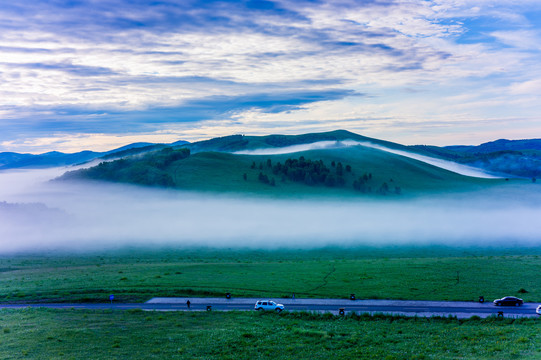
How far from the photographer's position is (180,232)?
17912 cm

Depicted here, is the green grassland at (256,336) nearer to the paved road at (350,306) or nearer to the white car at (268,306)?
the white car at (268,306)

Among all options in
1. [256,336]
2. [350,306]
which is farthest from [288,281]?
[256,336]

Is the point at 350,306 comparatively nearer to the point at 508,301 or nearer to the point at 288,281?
the point at 288,281

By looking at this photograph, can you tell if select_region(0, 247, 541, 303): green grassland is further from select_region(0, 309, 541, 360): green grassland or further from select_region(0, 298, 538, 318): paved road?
select_region(0, 309, 541, 360): green grassland

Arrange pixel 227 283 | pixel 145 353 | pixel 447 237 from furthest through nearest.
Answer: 1. pixel 447 237
2. pixel 227 283
3. pixel 145 353

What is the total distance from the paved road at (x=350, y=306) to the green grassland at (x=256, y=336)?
3551 mm

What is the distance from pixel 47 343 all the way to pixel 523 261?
85.5m

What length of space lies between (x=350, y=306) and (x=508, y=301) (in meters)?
20.1

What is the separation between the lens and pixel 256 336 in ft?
139

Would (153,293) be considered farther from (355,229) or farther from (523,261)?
(355,229)

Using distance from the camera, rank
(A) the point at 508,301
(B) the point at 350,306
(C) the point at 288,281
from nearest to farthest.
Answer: (A) the point at 508,301 < (B) the point at 350,306 < (C) the point at 288,281

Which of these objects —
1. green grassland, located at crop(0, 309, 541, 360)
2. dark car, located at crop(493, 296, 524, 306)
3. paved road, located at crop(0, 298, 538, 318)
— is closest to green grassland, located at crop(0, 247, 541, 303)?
paved road, located at crop(0, 298, 538, 318)

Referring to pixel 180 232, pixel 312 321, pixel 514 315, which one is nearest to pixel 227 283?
pixel 312 321

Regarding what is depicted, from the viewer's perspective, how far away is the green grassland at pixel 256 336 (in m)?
37.0
